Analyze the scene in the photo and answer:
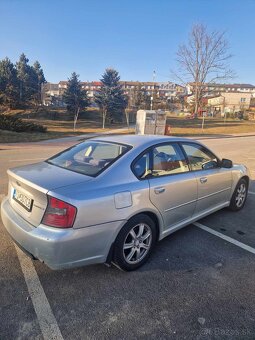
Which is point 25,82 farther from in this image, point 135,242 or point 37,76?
point 135,242

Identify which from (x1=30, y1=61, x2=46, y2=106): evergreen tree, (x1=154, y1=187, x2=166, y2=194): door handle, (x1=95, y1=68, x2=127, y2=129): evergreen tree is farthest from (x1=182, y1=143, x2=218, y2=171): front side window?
(x1=30, y1=61, x2=46, y2=106): evergreen tree

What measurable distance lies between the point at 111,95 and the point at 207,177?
117ft

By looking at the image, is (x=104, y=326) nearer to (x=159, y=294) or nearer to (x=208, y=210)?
(x=159, y=294)

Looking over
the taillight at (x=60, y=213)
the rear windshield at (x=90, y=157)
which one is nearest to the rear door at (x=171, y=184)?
the rear windshield at (x=90, y=157)

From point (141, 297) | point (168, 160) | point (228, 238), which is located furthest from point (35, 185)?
point (228, 238)

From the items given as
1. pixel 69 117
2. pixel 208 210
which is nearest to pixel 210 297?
pixel 208 210

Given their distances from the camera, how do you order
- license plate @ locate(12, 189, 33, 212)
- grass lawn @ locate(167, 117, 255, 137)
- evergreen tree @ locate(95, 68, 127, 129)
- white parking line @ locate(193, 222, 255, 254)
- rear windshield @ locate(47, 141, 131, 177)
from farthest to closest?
1. evergreen tree @ locate(95, 68, 127, 129)
2. grass lawn @ locate(167, 117, 255, 137)
3. white parking line @ locate(193, 222, 255, 254)
4. rear windshield @ locate(47, 141, 131, 177)
5. license plate @ locate(12, 189, 33, 212)

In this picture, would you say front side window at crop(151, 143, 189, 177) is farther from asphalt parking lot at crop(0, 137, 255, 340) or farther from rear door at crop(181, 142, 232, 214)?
asphalt parking lot at crop(0, 137, 255, 340)

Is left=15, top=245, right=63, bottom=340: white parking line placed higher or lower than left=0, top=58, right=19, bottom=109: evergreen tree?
lower

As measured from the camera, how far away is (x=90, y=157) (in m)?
3.53

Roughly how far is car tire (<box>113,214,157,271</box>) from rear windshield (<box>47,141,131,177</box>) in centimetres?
68

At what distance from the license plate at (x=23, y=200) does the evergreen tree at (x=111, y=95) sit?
35456 mm

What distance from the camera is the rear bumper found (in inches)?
Result: 98.9

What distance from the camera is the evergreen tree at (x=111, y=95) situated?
37.8 meters
